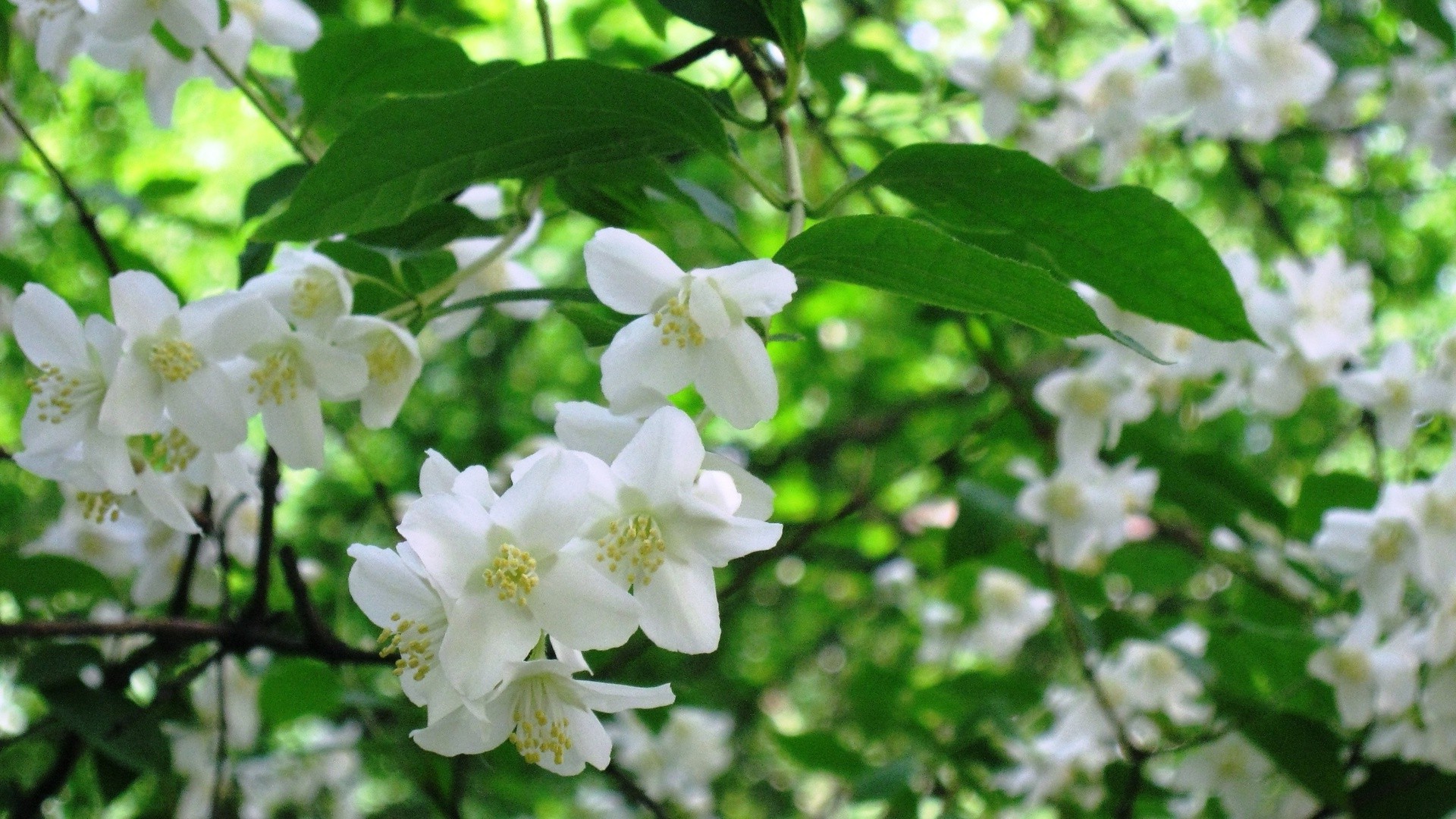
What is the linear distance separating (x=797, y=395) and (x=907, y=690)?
5.63 feet

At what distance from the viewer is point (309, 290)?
0.93 metres

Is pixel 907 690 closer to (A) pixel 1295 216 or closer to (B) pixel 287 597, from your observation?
(B) pixel 287 597

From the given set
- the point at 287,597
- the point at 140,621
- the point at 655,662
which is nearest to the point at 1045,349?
the point at 655,662

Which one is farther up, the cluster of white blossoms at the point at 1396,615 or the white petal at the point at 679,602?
the white petal at the point at 679,602

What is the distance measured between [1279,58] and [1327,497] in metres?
0.80

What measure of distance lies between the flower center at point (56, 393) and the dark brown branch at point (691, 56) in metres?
0.50

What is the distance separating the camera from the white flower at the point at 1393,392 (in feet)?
5.38

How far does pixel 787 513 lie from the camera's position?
3732mm

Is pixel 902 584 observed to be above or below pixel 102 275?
below

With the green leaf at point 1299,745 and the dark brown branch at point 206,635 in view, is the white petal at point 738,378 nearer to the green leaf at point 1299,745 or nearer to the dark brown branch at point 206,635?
the dark brown branch at point 206,635

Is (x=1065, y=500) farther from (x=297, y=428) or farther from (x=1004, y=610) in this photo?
(x=297, y=428)

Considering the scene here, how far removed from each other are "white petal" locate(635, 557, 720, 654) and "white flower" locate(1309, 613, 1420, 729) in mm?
1095

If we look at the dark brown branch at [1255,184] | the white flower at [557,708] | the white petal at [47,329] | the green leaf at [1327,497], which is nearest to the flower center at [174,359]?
the white petal at [47,329]

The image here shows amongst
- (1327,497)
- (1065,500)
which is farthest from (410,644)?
(1327,497)
